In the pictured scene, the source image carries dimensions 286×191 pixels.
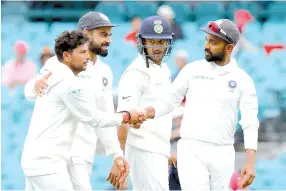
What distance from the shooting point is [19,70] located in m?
14.0

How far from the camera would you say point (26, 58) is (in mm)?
14375

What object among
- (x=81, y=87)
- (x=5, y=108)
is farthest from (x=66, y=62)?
(x=5, y=108)

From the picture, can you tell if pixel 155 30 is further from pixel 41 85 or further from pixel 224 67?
pixel 41 85

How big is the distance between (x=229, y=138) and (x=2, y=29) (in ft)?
29.0

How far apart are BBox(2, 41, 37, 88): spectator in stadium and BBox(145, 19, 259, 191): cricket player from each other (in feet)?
21.0

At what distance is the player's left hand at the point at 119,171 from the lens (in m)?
7.32

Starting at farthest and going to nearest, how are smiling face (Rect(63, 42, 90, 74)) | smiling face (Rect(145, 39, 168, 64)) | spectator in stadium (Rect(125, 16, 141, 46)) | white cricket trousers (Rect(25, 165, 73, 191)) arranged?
spectator in stadium (Rect(125, 16, 141, 46)), smiling face (Rect(145, 39, 168, 64)), smiling face (Rect(63, 42, 90, 74)), white cricket trousers (Rect(25, 165, 73, 191))

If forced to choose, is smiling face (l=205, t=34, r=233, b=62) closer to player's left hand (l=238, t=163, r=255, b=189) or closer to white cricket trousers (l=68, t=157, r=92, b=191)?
player's left hand (l=238, t=163, r=255, b=189)

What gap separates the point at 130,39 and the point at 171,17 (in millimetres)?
1002

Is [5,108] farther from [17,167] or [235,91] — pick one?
[235,91]

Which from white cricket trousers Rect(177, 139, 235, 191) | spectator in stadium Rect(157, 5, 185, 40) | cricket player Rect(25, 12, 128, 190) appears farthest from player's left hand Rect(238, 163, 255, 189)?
spectator in stadium Rect(157, 5, 185, 40)

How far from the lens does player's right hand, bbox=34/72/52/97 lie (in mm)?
6703

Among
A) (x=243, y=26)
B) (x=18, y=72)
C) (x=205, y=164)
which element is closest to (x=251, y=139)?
(x=205, y=164)

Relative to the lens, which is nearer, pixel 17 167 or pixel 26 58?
pixel 17 167
